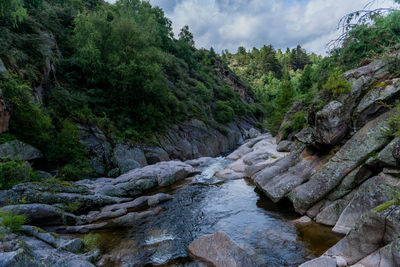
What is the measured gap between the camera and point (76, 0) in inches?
1401

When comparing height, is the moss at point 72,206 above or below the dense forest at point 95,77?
below

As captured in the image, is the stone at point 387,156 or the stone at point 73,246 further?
the stone at point 387,156

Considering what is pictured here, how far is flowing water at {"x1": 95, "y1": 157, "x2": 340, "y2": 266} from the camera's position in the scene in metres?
6.96

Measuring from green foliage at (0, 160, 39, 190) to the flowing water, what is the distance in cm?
524

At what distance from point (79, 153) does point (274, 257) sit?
47.0 ft

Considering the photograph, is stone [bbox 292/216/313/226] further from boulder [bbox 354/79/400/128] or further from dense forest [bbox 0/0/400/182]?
dense forest [bbox 0/0/400/182]

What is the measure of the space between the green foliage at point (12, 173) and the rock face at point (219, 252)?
9.08 metres

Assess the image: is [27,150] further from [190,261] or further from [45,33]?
[45,33]

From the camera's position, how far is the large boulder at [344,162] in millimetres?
8406

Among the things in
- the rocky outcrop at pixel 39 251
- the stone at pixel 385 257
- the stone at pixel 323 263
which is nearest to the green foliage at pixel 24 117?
the rocky outcrop at pixel 39 251

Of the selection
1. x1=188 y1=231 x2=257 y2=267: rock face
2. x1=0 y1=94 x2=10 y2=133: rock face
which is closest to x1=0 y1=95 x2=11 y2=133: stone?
x1=0 y1=94 x2=10 y2=133: rock face

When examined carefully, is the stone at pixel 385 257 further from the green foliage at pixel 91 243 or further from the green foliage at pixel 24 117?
the green foliage at pixel 24 117

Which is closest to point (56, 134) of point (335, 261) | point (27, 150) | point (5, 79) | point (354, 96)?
point (27, 150)

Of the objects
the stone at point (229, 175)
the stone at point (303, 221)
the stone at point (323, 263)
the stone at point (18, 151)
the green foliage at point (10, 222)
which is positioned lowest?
the stone at point (303, 221)
